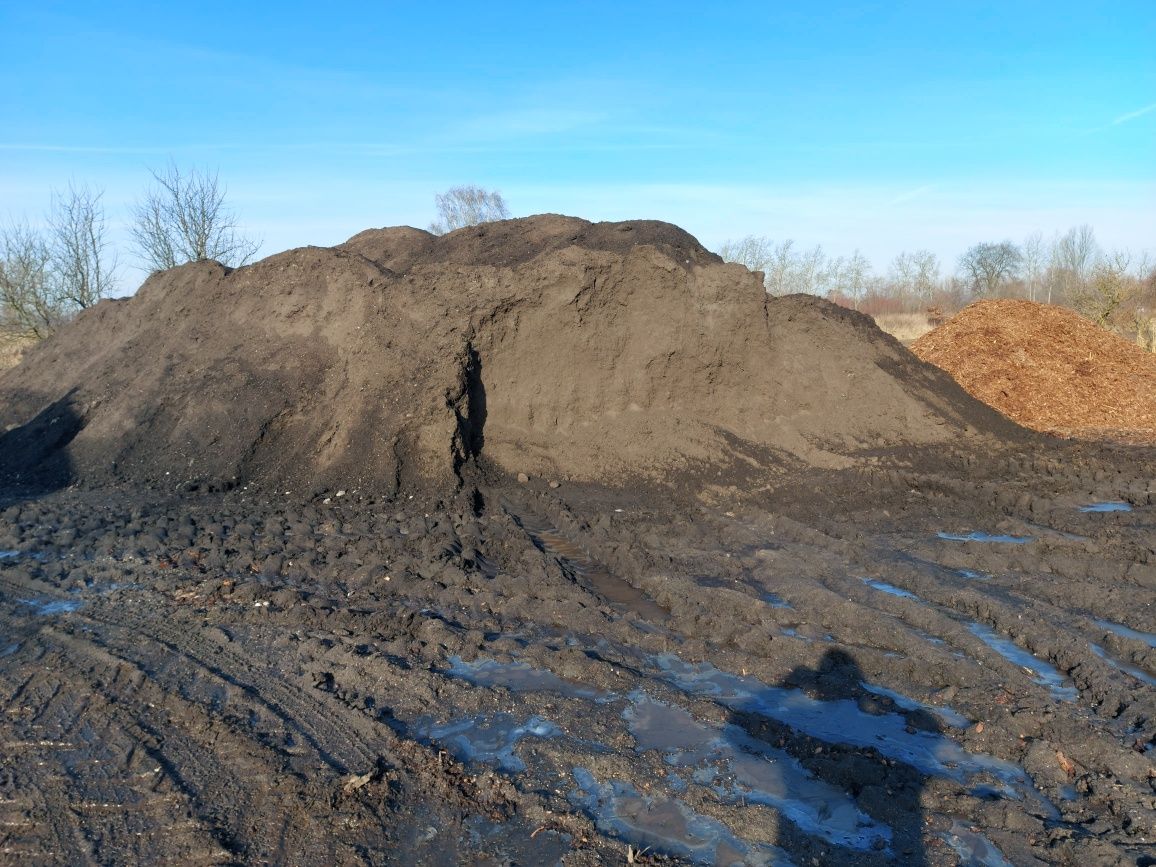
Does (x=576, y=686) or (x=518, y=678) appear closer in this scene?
(x=576, y=686)

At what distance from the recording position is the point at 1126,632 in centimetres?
700

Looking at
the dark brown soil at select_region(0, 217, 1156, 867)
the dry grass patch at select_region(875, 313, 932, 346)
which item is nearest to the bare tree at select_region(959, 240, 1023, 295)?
the dry grass patch at select_region(875, 313, 932, 346)

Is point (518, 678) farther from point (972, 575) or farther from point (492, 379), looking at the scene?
point (492, 379)

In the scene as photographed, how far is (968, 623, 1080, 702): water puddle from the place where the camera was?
5.97 meters

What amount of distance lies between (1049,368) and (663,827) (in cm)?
1669

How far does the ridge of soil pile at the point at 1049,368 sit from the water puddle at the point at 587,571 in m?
11.1

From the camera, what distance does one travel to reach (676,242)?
14.2 meters

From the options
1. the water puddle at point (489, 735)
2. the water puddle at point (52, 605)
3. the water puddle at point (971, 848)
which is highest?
the water puddle at point (52, 605)

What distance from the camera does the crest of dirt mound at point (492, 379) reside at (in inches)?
469

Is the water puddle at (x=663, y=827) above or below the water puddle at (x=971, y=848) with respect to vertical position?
above

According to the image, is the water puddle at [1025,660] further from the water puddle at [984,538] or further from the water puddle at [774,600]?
the water puddle at [984,538]

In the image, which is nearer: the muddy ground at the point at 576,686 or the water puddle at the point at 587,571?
the muddy ground at the point at 576,686

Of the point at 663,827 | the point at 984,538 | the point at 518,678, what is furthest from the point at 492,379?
the point at 663,827

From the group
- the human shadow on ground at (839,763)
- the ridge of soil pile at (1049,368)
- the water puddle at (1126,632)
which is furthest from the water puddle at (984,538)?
the ridge of soil pile at (1049,368)
